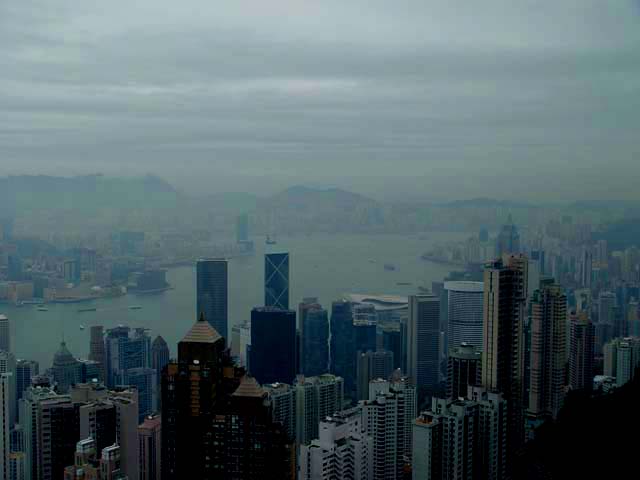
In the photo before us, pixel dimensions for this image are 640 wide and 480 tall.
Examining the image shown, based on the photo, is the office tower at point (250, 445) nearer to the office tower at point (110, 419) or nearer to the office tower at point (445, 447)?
the office tower at point (110, 419)

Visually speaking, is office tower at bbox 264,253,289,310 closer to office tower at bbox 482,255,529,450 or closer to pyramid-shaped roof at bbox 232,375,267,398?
office tower at bbox 482,255,529,450

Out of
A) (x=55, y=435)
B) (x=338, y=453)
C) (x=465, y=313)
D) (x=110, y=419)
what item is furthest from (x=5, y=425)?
(x=465, y=313)

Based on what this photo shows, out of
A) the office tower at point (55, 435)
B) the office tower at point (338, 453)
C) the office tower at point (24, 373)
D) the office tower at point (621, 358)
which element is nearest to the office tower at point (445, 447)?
the office tower at point (338, 453)

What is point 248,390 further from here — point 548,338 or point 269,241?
point 548,338

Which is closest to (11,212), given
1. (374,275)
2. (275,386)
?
(275,386)

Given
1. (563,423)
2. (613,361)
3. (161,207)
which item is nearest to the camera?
(563,423)

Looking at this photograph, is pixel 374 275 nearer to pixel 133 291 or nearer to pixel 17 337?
pixel 133 291
